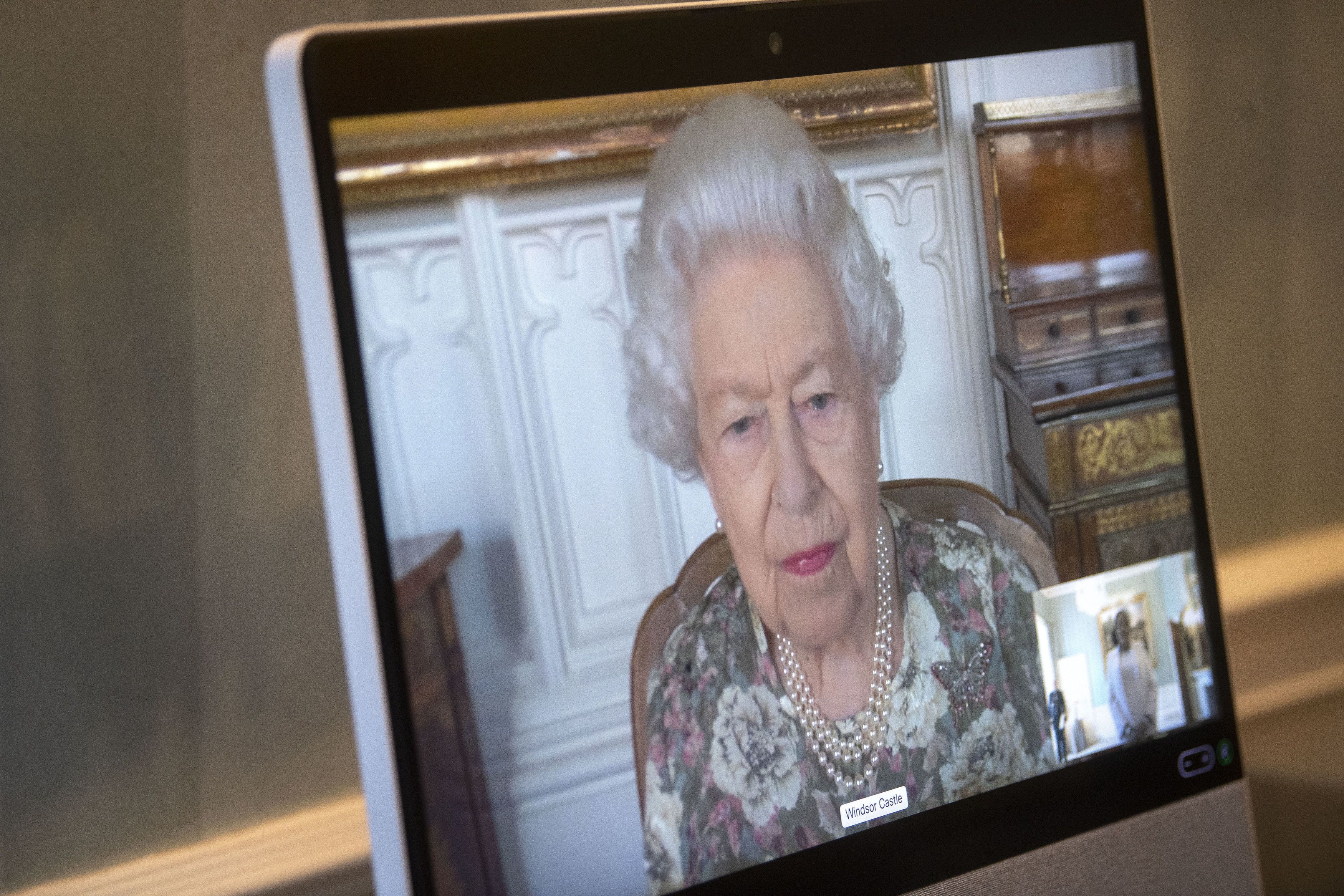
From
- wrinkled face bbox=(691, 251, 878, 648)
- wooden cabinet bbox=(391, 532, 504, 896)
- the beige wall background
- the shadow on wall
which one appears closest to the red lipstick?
wrinkled face bbox=(691, 251, 878, 648)

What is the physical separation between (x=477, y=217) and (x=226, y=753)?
0.58m

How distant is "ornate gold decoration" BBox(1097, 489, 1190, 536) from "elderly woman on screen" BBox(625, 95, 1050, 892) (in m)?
0.16

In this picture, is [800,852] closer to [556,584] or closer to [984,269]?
[556,584]

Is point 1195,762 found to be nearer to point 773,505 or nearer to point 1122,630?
point 1122,630

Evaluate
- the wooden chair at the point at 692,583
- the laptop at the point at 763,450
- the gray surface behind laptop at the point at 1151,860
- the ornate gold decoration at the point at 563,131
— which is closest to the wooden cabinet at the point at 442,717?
the laptop at the point at 763,450

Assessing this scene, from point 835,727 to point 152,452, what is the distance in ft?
1.98

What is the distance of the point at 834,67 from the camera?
62 centimetres

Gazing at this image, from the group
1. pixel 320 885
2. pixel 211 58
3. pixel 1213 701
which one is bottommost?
pixel 320 885

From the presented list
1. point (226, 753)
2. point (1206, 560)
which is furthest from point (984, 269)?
point (226, 753)

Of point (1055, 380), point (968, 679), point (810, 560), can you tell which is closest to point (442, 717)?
point (810, 560)

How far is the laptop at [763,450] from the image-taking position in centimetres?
53

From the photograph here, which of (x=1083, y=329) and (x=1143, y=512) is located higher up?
(x=1083, y=329)

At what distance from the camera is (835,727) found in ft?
2.03

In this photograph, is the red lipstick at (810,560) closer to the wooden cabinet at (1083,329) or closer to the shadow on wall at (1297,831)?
the wooden cabinet at (1083,329)
